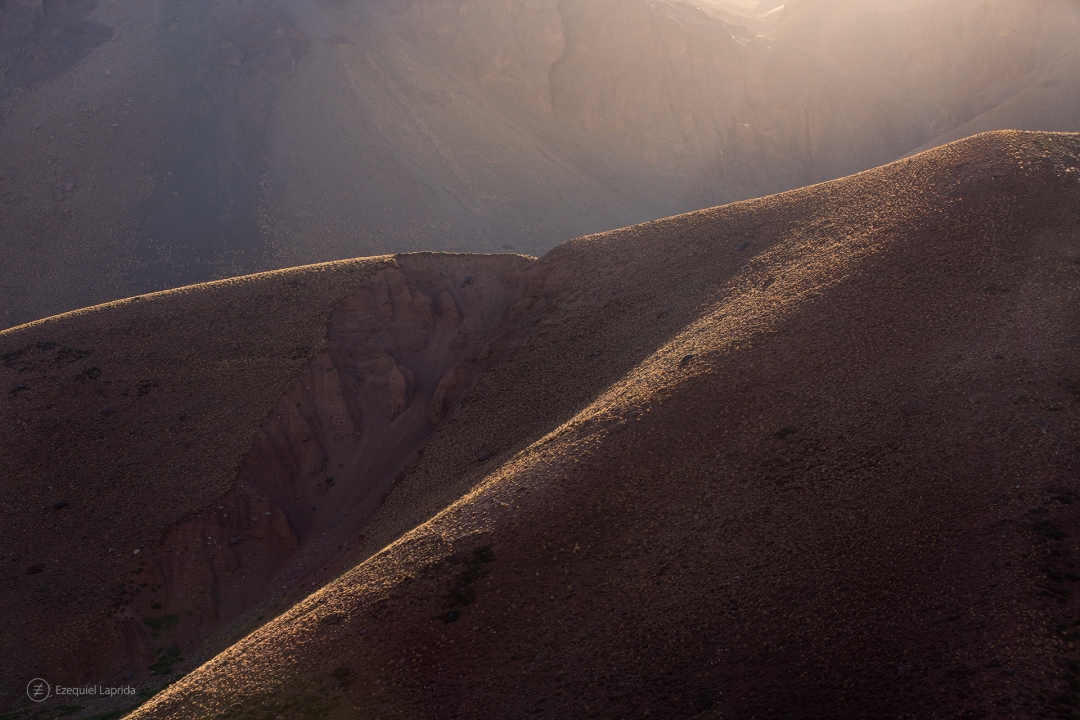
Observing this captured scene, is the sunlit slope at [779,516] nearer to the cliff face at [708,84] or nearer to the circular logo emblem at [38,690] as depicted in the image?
the circular logo emblem at [38,690]

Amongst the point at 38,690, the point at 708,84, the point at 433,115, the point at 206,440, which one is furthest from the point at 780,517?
the point at 708,84

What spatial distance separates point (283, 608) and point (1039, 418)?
2153cm

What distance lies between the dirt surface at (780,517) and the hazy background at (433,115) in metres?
48.9

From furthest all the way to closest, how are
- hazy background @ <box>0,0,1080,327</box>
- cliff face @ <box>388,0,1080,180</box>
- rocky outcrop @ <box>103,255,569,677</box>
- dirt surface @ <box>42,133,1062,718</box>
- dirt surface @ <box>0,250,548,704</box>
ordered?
cliff face @ <box>388,0,1080,180</box>
hazy background @ <box>0,0,1080,327</box>
rocky outcrop @ <box>103,255,569,677</box>
dirt surface @ <box>0,250,548,704</box>
dirt surface @ <box>42,133,1062,718</box>

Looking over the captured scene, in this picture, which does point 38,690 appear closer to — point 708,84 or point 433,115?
point 433,115

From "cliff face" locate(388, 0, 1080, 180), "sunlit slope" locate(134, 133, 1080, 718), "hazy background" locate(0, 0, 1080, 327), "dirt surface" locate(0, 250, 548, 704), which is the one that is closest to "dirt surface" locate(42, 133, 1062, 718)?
"sunlit slope" locate(134, 133, 1080, 718)

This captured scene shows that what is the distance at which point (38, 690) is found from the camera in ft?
72.9

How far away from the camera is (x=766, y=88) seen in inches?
3455

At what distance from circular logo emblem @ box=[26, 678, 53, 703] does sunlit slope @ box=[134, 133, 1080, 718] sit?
654 cm

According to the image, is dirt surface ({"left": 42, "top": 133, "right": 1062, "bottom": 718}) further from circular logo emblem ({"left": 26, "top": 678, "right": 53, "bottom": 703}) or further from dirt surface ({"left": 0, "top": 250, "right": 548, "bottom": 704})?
circular logo emblem ({"left": 26, "top": 678, "right": 53, "bottom": 703})

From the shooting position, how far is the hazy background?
68.7 meters

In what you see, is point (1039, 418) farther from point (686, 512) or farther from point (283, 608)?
point (283, 608)

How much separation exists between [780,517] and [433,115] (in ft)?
242

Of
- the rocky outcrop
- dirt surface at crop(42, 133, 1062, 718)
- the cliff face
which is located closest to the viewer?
dirt surface at crop(42, 133, 1062, 718)
